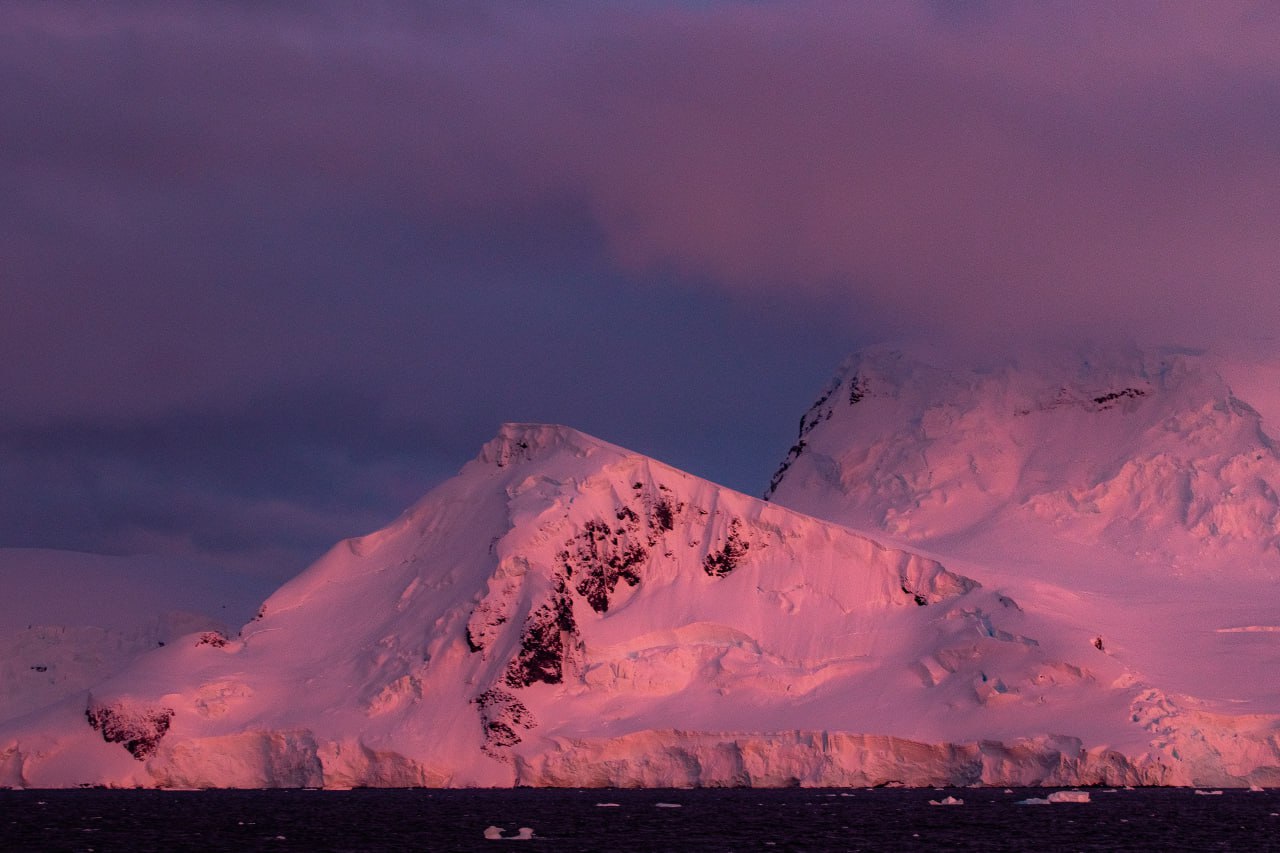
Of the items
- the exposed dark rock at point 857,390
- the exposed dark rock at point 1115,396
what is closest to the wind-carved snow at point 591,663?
the exposed dark rock at point 1115,396

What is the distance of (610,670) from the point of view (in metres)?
111

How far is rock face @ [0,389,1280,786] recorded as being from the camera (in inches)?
4080

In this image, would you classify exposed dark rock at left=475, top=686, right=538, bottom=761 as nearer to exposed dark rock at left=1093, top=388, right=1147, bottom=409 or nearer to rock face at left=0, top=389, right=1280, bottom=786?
rock face at left=0, top=389, right=1280, bottom=786

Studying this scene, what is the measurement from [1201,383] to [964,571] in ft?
131

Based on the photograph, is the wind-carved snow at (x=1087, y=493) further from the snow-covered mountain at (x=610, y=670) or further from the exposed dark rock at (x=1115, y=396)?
the snow-covered mountain at (x=610, y=670)

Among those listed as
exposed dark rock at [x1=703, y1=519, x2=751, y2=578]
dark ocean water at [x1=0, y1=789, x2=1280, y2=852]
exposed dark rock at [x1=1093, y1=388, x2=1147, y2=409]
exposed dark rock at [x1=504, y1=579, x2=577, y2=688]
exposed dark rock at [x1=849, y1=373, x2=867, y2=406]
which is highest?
exposed dark rock at [x1=849, y1=373, x2=867, y2=406]

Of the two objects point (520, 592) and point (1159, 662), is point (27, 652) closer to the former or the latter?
point (520, 592)

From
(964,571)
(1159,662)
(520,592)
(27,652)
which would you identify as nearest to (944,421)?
(964,571)

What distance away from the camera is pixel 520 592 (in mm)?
113500

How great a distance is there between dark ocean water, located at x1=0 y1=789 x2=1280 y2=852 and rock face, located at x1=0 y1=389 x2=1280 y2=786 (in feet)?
9.55

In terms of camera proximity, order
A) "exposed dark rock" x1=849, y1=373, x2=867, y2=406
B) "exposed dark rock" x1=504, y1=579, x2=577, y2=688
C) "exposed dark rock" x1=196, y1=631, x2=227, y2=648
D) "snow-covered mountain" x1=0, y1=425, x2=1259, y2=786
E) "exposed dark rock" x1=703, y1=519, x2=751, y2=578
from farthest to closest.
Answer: "exposed dark rock" x1=849, y1=373, x2=867, y2=406, "exposed dark rock" x1=703, y1=519, x2=751, y2=578, "exposed dark rock" x1=196, y1=631, x2=227, y2=648, "exposed dark rock" x1=504, y1=579, x2=577, y2=688, "snow-covered mountain" x1=0, y1=425, x2=1259, y2=786

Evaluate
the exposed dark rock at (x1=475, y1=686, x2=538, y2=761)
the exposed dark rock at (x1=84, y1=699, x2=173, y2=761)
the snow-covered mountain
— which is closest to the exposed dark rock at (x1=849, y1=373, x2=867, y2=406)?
the snow-covered mountain

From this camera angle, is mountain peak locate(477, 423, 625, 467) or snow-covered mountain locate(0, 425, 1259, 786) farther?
mountain peak locate(477, 423, 625, 467)

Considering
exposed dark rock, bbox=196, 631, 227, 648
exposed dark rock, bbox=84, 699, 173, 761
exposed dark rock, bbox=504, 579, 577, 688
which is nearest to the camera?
exposed dark rock, bbox=84, 699, 173, 761
